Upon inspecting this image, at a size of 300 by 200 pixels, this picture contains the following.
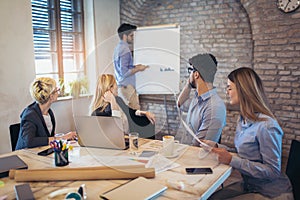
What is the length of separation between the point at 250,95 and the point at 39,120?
1447 mm

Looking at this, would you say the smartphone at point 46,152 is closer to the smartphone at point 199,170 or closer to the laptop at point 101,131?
the laptop at point 101,131

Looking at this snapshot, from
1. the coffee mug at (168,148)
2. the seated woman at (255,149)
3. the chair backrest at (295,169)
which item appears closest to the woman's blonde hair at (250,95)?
the seated woman at (255,149)

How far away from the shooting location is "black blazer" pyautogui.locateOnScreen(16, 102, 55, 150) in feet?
6.33

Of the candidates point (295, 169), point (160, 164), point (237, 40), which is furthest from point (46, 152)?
point (237, 40)

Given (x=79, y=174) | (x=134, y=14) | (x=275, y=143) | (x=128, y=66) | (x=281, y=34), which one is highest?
(x=134, y=14)

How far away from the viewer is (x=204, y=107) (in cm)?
199

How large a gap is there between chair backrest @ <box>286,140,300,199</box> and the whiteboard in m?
1.57

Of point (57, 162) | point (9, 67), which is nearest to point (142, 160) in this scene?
point (57, 162)

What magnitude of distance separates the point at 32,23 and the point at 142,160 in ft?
9.33

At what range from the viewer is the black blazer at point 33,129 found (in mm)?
1931

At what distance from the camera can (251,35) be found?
4059 mm

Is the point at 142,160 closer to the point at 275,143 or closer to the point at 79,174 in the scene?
the point at 79,174

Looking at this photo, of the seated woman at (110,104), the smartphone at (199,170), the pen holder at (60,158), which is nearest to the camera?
the smartphone at (199,170)

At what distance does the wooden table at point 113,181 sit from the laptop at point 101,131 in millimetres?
45
